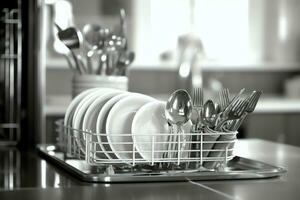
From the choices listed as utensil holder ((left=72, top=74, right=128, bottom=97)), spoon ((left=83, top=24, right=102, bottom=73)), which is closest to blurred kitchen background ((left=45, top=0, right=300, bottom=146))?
spoon ((left=83, top=24, right=102, bottom=73))

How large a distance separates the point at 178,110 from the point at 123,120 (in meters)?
0.13

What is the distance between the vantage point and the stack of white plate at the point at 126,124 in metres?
1.06

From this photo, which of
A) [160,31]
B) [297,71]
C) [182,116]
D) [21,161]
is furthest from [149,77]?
[182,116]

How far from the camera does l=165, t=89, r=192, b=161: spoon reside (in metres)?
1.02

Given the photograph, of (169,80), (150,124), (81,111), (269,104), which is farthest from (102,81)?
(169,80)

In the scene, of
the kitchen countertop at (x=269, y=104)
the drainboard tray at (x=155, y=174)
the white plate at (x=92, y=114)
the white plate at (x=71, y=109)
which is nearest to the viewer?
the drainboard tray at (x=155, y=174)

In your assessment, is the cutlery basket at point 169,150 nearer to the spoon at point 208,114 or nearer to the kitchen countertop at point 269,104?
the spoon at point 208,114

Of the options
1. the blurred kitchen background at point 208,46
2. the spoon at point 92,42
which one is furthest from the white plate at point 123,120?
the blurred kitchen background at point 208,46

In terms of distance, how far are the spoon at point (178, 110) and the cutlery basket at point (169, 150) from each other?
0.08 feet

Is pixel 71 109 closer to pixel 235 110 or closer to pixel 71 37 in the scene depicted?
pixel 71 37

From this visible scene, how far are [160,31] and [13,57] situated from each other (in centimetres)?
191

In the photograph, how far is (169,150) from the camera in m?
1.03

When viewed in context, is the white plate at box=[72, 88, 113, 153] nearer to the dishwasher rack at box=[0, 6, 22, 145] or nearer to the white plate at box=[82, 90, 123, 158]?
the white plate at box=[82, 90, 123, 158]

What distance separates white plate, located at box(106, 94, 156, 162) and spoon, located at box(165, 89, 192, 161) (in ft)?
0.30
